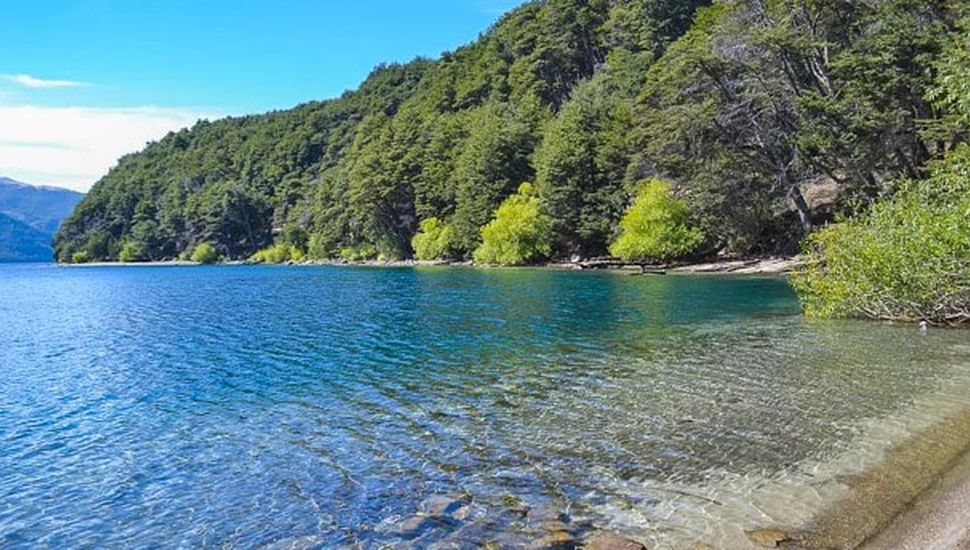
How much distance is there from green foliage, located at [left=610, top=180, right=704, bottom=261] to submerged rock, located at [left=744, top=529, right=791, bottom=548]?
61238mm

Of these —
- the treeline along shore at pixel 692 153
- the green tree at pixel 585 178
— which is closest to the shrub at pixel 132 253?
the treeline along shore at pixel 692 153

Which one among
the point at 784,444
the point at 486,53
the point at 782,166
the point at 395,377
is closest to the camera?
the point at 784,444

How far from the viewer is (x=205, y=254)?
162m

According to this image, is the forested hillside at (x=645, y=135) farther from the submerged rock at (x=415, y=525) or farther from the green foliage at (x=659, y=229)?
the submerged rock at (x=415, y=525)

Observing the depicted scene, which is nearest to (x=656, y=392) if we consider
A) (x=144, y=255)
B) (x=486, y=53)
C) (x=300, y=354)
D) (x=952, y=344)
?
(x=952, y=344)

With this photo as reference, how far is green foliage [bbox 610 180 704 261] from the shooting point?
68.6 meters

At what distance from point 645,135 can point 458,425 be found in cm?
6430

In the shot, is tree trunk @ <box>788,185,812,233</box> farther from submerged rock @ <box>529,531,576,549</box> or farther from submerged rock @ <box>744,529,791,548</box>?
submerged rock @ <box>529,531,576,549</box>

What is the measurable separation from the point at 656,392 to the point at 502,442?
5.59 meters

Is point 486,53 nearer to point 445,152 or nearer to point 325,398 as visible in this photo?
point 445,152

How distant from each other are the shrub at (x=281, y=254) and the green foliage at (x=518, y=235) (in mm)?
66671

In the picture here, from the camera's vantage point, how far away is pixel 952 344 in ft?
69.8

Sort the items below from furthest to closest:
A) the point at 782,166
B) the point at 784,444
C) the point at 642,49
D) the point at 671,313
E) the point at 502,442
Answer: the point at 642,49
the point at 782,166
the point at 671,313
the point at 502,442
the point at 784,444

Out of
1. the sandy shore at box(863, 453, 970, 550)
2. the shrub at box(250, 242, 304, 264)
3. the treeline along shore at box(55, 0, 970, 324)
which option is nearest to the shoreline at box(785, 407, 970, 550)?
the sandy shore at box(863, 453, 970, 550)
